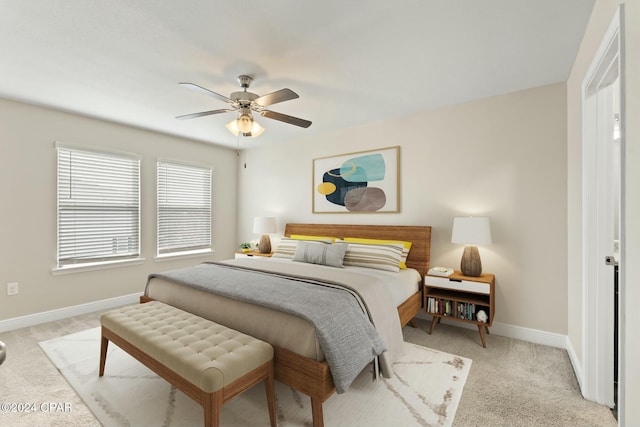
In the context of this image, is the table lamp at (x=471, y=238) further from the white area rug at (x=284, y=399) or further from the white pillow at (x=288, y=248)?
the white pillow at (x=288, y=248)

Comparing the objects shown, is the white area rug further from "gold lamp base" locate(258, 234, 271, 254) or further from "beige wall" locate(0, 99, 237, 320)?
"gold lamp base" locate(258, 234, 271, 254)

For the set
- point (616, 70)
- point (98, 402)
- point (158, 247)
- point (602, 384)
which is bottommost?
point (98, 402)

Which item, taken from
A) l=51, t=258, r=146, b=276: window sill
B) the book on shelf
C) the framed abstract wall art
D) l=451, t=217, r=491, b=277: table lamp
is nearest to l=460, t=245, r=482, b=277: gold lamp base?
l=451, t=217, r=491, b=277: table lamp

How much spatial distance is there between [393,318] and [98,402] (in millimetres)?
2176

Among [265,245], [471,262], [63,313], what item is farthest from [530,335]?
[63,313]

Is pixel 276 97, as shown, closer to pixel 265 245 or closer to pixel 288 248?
pixel 288 248

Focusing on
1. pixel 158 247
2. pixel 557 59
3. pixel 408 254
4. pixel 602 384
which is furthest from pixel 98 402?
pixel 557 59

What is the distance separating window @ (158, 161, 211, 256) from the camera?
4.45 m

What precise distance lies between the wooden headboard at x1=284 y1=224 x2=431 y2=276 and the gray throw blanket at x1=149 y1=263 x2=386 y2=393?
1.47m

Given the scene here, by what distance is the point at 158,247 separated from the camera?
4.39 m

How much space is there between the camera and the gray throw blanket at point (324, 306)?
5.58ft

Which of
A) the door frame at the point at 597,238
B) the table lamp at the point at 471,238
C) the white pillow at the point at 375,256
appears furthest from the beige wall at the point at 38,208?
the door frame at the point at 597,238

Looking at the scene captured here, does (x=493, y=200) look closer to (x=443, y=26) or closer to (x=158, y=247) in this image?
(x=443, y=26)

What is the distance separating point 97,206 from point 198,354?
317cm
